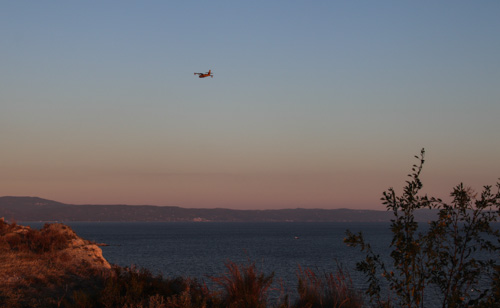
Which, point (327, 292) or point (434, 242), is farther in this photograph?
point (327, 292)

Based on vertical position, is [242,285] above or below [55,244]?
below

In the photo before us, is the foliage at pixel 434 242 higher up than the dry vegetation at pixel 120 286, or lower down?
higher up

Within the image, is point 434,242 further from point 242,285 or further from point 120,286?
point 120,286

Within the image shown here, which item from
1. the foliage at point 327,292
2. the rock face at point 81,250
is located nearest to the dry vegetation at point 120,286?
the foliage at point 327,292

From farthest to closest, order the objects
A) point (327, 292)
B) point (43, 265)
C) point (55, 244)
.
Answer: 1. point (55, 244)
2. point (43, 265)
3. point (327, 292)

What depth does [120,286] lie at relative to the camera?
14.1 m

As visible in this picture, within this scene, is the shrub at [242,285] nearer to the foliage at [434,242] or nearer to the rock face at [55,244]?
the foliage at [434,242]

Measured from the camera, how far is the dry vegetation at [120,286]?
12.3 m

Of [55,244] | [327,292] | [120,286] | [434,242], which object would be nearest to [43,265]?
[55,244]

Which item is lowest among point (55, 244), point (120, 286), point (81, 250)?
point (120, 286)

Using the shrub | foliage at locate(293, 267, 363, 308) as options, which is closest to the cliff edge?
the shrub

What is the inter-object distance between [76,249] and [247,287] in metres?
11.1

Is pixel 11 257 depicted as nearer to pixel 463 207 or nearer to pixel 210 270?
pixel 463 207

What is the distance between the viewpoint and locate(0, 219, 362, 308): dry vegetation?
12.3 m
